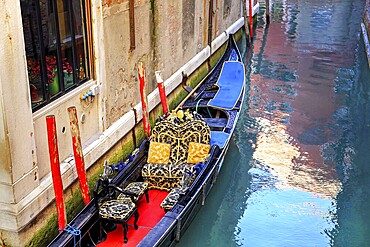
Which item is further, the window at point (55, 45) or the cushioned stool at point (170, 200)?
the cushioned stool at point (170, 200)

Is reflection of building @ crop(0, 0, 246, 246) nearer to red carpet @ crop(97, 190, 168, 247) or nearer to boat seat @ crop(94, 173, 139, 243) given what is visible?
boat seat @ crop(94, 173, 139, 243)

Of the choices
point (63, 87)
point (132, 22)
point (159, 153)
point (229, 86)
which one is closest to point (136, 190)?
point (159, 153)

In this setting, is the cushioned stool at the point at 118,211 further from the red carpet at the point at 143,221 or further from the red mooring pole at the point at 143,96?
the red mooring pole at the point at 143,96

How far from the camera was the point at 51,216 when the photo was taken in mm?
3654

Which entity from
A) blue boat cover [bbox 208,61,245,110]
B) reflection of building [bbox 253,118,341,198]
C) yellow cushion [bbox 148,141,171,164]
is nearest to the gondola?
yellow cushion [bbox 148,141,171,164]

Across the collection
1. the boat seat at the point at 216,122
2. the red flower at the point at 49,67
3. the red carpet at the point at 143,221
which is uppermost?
the red flower at the point at 49,67

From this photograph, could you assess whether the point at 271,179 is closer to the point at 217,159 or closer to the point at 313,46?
the point at 217,159

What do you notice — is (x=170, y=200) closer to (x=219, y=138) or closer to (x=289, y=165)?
(x=219, y=138)

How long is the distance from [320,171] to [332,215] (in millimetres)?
958

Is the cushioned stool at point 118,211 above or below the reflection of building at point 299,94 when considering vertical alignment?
above

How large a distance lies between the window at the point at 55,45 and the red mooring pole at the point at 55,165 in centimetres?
29

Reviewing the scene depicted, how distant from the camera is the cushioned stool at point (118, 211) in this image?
3.58 metres

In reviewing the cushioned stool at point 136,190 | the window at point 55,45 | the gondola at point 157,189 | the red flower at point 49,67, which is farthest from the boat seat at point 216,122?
the red flower at point 49,67

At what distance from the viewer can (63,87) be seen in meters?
3.72
